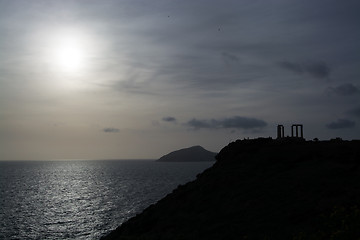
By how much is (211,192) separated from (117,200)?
80935 millimetres

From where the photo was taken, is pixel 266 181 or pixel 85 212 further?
pixel 85 212

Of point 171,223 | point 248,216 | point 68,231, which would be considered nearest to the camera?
point 248,216

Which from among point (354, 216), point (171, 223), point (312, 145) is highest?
point (312, 145)

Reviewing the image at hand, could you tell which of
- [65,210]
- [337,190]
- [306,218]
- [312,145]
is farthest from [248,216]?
[65,210]

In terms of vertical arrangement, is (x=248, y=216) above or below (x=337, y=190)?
below

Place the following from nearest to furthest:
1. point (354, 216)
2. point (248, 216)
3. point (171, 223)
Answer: point (354, 216), point (248, 216), point (171, 223)

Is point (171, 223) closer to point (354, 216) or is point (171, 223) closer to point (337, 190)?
point (337, 190)

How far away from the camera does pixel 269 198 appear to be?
29.5 m

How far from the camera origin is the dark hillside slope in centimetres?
2327

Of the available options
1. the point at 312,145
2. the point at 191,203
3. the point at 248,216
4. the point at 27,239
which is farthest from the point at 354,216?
the point at 27,239

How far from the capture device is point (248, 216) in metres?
26.7

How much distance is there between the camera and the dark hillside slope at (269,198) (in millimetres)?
23266

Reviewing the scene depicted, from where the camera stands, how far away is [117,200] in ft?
368

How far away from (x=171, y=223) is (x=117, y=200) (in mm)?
84741
